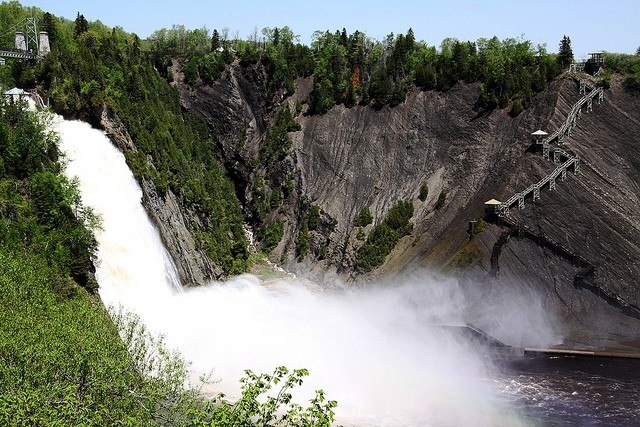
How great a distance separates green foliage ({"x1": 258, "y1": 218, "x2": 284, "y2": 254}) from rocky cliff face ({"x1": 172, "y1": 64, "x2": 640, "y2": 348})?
3.45 ft

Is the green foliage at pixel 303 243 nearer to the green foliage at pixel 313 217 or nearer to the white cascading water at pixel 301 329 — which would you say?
the green foliage at pixel 313 217

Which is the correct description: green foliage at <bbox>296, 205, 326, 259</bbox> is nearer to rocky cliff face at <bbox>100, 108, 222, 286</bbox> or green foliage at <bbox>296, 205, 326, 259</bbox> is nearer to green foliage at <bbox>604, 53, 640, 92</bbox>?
rocky cliff face at <bbox>100, 108, 222, 286</bbox>

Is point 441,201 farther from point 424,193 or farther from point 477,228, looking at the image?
point 477,228

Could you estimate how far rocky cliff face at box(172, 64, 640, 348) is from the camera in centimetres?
6188

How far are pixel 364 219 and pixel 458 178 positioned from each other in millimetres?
11878

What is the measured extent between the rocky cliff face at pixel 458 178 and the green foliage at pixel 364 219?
2.34 feet

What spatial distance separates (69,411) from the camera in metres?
19.2

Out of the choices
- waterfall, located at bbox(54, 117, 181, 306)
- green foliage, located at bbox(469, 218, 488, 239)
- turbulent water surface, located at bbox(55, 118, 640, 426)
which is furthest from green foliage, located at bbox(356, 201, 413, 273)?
waterfall, located at bbox(54, 117, 181, 306)

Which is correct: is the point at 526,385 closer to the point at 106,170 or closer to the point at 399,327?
the point at 399,327

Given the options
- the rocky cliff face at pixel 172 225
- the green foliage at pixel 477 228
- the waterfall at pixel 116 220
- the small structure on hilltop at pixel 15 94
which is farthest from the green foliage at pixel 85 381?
the green foliage at pixel 477 228

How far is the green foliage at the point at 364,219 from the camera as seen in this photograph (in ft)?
257

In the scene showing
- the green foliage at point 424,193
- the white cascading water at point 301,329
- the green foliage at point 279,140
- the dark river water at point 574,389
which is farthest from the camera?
the green foliage at point 279,140

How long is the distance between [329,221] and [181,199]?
1929cm

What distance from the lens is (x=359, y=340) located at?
57375 mm
